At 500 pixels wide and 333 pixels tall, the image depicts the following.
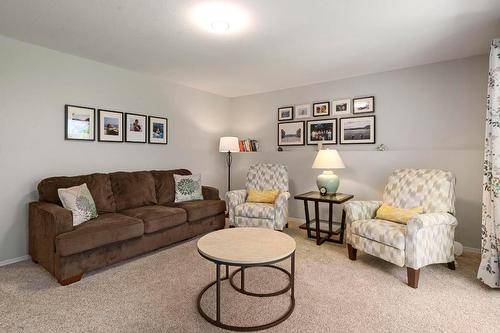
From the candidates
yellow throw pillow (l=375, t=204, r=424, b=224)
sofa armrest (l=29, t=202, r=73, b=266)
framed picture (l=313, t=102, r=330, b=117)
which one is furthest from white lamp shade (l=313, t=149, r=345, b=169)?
sofa armrest (l=29, t=202, r=73, b=266)

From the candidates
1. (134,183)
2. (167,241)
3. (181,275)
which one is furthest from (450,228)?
(134,183)

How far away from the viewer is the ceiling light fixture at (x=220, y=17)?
2.18m

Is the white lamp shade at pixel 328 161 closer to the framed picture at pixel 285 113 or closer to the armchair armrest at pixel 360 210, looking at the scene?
the armchair armrest at pixel 360 210

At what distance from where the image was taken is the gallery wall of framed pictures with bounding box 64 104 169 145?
3238 mm

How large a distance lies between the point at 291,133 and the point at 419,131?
188cm

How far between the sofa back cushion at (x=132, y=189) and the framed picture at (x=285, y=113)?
7.94ft

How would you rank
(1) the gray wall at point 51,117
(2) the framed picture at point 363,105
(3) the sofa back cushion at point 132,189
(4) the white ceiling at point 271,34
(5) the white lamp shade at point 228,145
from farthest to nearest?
(5) the white lamp shade at point 228,145
(2) the framed picture at point 363,105
(3) the sofa back cushion at point 132,189
(1) the gray wall at point 51,117
(4) the white ceiling at point 271,34

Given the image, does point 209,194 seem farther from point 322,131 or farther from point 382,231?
point 382,231

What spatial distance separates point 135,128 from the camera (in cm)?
389

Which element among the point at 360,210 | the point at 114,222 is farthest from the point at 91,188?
the point at 360,210

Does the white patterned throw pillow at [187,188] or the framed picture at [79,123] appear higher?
the framed picture at [79,123]

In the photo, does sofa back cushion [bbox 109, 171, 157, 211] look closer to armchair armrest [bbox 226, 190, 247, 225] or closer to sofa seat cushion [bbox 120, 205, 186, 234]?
sofa seat cushion [bbox 120, 205, 186, 234]

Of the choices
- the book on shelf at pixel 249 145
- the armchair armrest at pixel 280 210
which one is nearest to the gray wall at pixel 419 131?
the book on shelf at pixel 249 145

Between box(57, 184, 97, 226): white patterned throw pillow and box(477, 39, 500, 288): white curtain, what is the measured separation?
12.2ft
